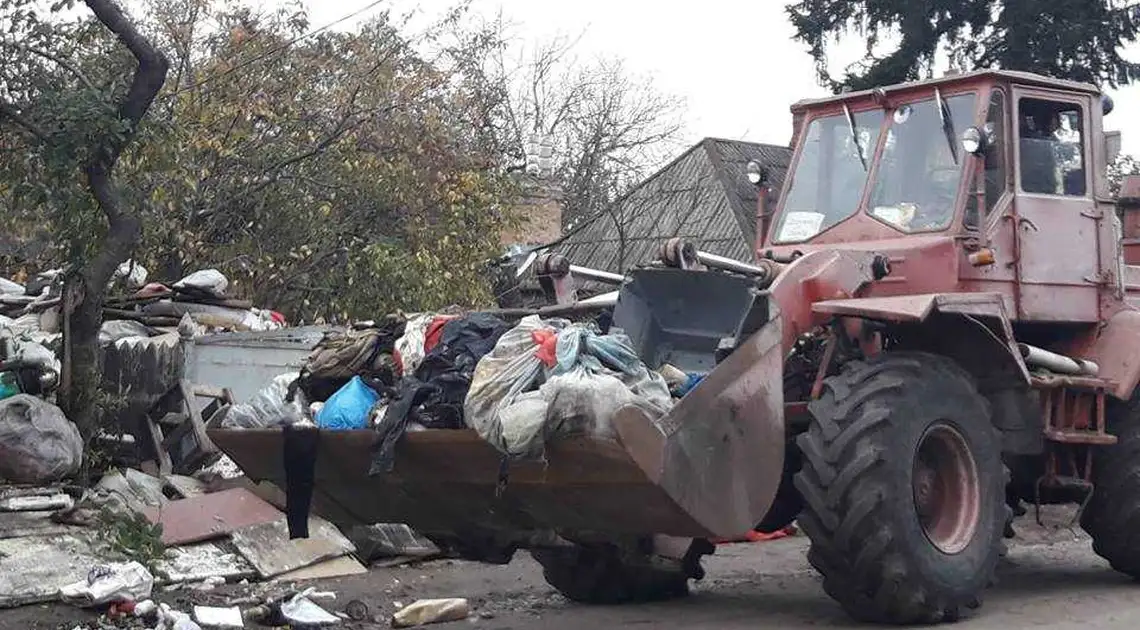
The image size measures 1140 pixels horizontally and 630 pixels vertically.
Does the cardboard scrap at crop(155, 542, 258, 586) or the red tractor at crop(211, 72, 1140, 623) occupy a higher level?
the red tractor at crop(211, 72, 1140, 623)

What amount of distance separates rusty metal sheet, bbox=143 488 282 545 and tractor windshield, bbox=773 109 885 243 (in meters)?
4.00

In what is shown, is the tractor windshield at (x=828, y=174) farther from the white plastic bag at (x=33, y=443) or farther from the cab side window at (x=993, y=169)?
the white plastic bag at (x=33, y=443)

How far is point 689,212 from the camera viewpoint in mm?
20109

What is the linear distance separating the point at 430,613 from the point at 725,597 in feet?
6.20

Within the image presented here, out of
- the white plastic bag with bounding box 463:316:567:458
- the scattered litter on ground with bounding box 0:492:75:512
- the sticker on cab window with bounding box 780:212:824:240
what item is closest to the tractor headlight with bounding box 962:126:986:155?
the sticker on cab window with bounding box 780:212:824:240

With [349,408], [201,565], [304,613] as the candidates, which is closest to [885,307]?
[349,408]

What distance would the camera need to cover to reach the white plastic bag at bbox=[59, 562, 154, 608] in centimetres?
762

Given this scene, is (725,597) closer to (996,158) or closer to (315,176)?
(996,158)

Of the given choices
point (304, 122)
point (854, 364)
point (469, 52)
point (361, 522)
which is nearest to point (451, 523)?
point (361, 522)

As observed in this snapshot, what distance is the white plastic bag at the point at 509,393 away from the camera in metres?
5.53

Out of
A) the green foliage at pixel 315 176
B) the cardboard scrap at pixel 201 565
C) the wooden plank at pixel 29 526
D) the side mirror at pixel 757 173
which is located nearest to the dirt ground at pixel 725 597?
the cardboard scrap at pixel 201 565

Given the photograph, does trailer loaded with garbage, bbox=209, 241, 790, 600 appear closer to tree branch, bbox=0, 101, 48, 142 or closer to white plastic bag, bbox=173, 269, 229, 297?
tree branch, bbox=0, 101, 48, 142

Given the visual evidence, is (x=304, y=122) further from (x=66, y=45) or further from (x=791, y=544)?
(x=791, y=544)

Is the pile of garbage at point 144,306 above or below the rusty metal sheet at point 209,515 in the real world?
above
